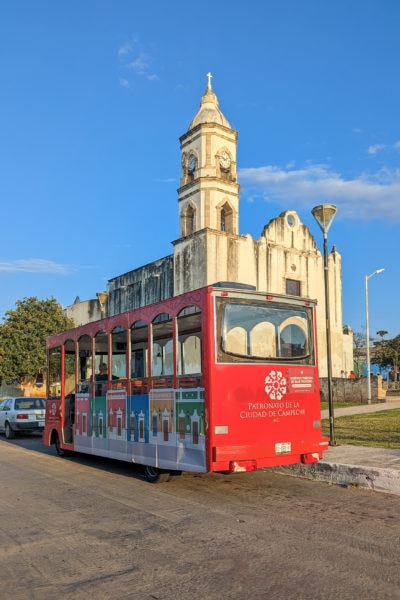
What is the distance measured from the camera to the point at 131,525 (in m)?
6.82

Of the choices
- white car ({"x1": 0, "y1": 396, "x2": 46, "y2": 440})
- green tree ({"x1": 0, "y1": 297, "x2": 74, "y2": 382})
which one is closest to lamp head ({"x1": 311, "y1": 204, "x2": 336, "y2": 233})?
white car ({"x1": 0, "y1": 396, "x2": 46, "y2": 440})

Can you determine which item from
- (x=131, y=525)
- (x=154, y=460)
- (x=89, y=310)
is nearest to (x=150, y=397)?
(x=154, y=460)

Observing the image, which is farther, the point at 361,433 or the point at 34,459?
the point at 361,433

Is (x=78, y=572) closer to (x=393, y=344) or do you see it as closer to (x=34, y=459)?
(x=34, y=459)

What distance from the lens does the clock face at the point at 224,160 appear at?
110 feet

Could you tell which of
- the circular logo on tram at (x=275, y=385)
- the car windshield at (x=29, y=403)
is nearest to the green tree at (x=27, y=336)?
the car windshield at (x=29, y=403)

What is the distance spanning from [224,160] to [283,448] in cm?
2705

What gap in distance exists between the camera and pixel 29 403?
2012 centimetres

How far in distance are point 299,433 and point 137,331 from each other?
3.44 metres

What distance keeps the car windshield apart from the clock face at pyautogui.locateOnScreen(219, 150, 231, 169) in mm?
18907

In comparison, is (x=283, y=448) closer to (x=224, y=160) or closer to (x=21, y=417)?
(x=21, y=417)

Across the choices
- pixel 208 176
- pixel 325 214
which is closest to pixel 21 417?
pixel 325 214

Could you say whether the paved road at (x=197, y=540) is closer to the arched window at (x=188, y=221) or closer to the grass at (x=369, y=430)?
the grass at (x=369, y=430)

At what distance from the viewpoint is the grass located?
13.0 m
